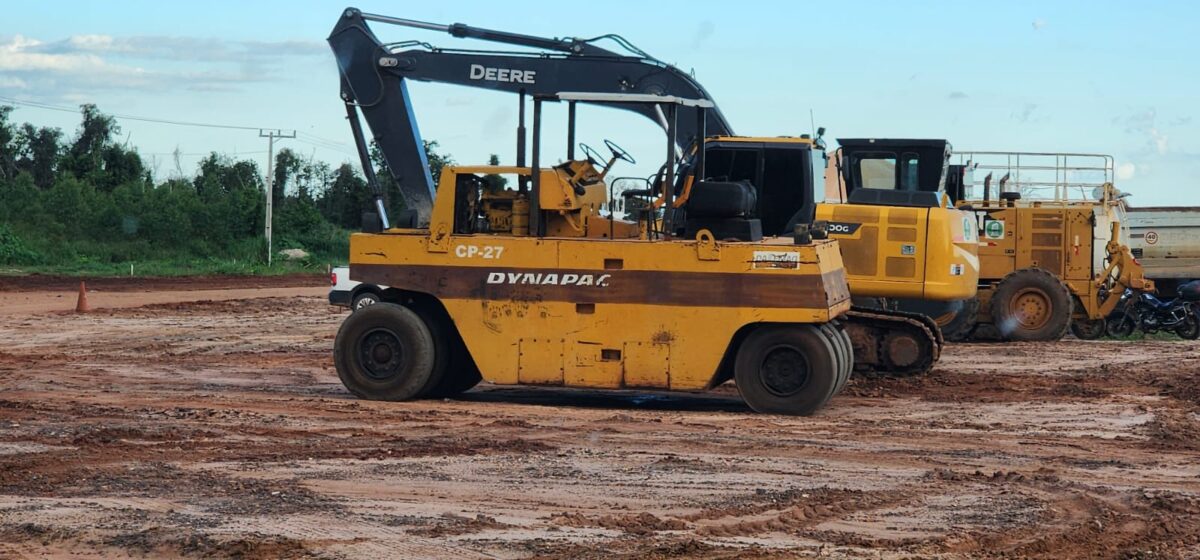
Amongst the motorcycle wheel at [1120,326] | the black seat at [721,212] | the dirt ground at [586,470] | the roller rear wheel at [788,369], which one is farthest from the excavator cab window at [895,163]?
the roller rear wheel at [788,369]

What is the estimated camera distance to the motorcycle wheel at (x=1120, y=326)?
24.3 metres

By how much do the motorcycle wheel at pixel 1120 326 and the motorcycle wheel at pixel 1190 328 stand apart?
2.57 ft

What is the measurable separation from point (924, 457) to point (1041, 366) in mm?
8439

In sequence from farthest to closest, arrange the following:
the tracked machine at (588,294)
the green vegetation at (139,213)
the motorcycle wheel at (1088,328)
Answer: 1. the green vegetation at (139,213)
2. the motorcycle wheel at (1088,328)
3. the tracked machine at (588,294)

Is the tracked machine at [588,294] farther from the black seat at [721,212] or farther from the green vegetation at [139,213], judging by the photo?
the green vegetation at [139,213]

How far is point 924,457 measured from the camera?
1111cm

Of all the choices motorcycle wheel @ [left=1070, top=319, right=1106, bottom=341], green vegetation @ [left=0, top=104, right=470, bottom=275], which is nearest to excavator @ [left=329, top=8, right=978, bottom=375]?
motorcycle wheel @ [left=1070, top=319, right=1106, bottom=341]

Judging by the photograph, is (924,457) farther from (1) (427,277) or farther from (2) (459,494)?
(1) (427,277)

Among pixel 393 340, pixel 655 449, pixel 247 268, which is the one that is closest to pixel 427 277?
pixel 393 340

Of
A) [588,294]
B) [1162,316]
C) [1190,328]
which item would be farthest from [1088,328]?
[588,294]

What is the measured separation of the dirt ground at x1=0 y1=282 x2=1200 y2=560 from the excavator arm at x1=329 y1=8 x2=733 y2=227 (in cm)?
349

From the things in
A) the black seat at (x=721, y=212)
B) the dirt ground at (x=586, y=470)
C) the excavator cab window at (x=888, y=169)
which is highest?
the excavator cab window at (x=888, y=169)

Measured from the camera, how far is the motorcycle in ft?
79.8

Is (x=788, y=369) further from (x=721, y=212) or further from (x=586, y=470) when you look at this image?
(x=586, y=470)
